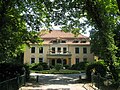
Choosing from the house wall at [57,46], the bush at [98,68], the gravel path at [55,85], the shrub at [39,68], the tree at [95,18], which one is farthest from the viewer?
the house wall at [57,46]

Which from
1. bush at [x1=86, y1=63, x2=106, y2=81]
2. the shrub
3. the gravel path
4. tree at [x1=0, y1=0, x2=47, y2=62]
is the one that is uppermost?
tree at [x1=0, y1=0, x2=47, y2=62]

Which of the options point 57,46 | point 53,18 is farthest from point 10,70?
point 57,46

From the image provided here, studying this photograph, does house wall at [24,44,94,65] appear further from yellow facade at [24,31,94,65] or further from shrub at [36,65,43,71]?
shrub at [36,65,43,71]

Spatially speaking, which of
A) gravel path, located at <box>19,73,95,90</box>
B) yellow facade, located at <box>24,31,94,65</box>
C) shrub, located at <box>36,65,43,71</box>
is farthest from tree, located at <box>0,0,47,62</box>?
yellow facade, located at <box>24,31,94,65</box>

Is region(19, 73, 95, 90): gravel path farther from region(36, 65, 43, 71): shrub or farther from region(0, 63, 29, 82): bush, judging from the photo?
region(36, 65, 43, 71): shrub

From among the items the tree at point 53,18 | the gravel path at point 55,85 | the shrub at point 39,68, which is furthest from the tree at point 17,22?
the shrub at point 39,68

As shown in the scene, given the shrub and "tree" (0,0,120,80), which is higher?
"tree" (0,0,120,80)

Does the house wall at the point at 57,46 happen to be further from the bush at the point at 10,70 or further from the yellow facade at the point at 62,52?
the bush at the point at 10,70

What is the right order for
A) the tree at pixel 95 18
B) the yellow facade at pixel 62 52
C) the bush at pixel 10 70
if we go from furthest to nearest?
1. the yellow facade at pixel 62 52
2. the bush at pixel 10 70
3. the tree at pixel 95 18

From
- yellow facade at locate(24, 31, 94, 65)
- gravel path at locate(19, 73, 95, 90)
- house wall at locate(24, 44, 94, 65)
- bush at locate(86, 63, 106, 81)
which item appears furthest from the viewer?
house wall at locate(24, 44, 94, 65)

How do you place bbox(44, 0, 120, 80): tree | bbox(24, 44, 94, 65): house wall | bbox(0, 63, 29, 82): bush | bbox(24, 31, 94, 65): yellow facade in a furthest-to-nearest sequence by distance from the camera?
1. bbox(24, 44, 94, 65): house wall
2. bbox(24, 31, 94, 65): yellow facade
3. bbox(0, 63, 29, 82): bush
4. bbox(44, 0, 120, 80): tree

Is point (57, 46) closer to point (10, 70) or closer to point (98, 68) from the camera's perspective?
point (98, 68)

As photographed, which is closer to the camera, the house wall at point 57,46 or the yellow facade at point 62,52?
the yellow facade at point 62,52

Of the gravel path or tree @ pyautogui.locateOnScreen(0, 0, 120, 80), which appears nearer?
tree @ pyautogui.locateOnScreen(0, 0, 120, 80)
